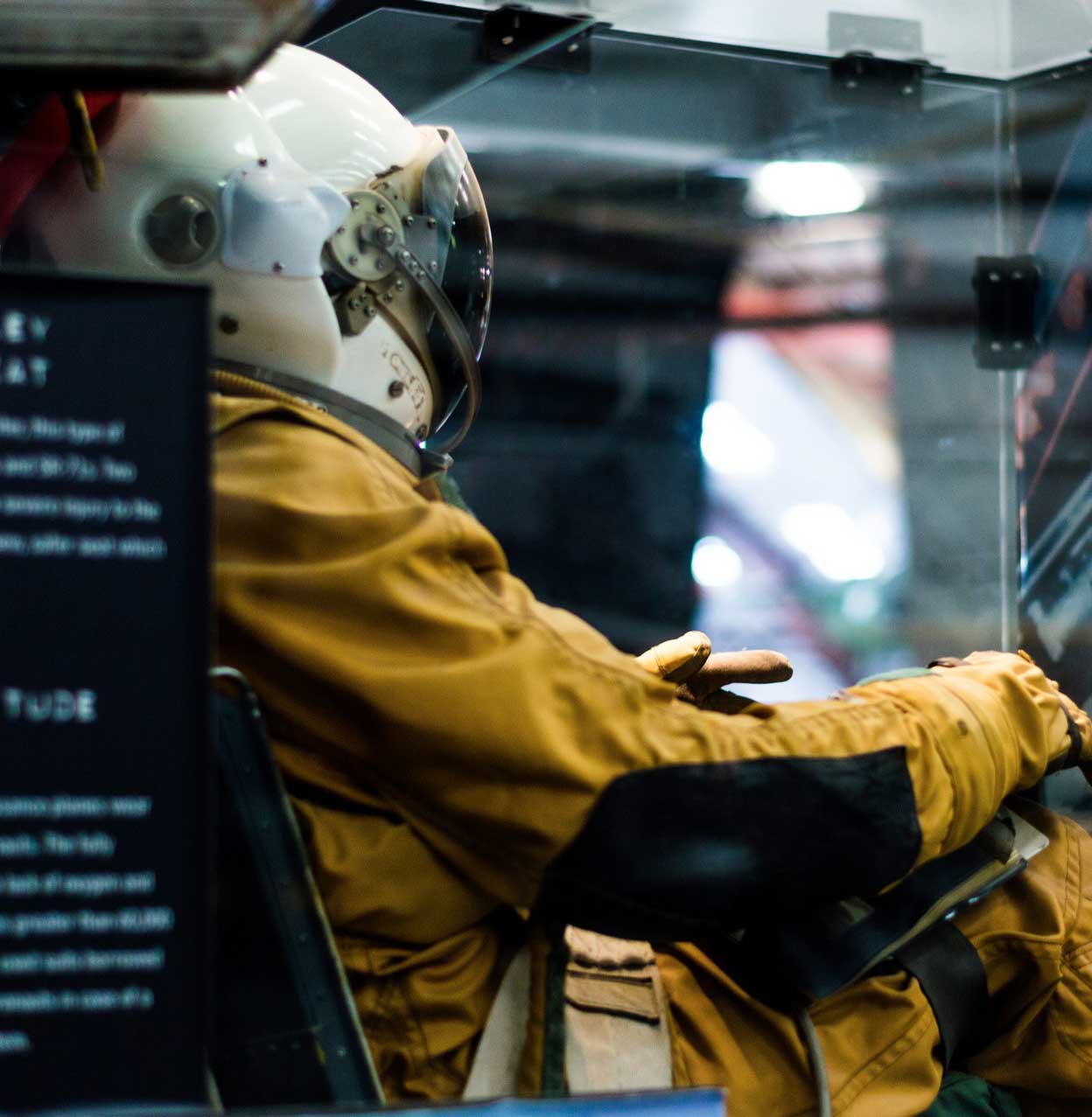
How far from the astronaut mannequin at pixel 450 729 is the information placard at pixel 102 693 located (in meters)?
0.30

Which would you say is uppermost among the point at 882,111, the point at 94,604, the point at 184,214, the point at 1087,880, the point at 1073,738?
the point at 882,111

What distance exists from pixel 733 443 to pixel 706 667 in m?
1.13

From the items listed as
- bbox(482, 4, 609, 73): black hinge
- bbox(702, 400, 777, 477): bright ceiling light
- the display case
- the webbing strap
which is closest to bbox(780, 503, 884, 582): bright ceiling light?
the display case

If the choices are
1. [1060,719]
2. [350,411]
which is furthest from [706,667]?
A: [350,411]

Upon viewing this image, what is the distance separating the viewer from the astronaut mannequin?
1.08 m

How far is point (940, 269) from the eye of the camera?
264cm

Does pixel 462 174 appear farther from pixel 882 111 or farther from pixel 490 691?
pixel 882 111

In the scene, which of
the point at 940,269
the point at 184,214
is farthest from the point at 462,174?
the point at 940,269

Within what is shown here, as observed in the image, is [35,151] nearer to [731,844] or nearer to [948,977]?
[731,844]

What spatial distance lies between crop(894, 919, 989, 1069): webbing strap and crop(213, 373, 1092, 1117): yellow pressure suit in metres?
0.03

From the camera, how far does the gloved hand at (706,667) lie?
5.42 ft

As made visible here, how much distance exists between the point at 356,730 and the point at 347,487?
0.60ft

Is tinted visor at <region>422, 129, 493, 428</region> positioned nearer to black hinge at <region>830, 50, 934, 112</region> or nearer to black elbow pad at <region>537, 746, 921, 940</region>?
black elbow pad at <region>537, 746, 921, 940</region>

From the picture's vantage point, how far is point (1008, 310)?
2.52 m
